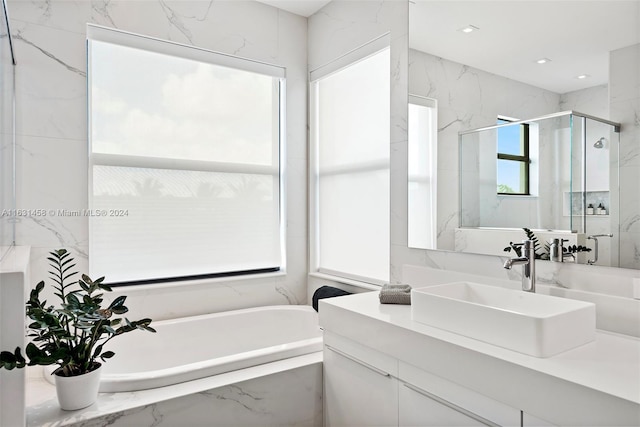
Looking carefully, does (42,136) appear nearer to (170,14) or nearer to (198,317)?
(170,14)

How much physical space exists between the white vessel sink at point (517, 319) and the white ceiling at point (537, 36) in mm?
840

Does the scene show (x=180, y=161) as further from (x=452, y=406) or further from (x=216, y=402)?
(x=452, y=406)

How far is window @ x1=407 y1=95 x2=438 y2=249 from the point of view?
2.18 m

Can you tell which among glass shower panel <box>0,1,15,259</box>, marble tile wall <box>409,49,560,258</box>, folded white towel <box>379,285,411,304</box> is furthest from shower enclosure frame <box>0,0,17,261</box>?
marble tile wall <box>409,49,560,258</box>

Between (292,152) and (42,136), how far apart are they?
1.58 metres

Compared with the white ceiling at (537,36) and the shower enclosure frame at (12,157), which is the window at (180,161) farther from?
the white ceiling at (537,36)

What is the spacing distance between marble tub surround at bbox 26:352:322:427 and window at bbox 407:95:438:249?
2.80ft

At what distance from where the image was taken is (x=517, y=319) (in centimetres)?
122

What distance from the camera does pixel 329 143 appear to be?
3090 mm

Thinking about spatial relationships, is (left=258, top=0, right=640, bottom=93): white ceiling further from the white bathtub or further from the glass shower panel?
the glass shower panel

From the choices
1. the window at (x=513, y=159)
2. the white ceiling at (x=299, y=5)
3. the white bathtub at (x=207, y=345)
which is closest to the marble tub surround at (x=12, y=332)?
the white bathtub at (x=207, y=345)

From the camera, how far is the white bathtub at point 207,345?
1.81 metres

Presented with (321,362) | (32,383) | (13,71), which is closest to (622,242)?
(321,362)

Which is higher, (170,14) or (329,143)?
(170,14)
